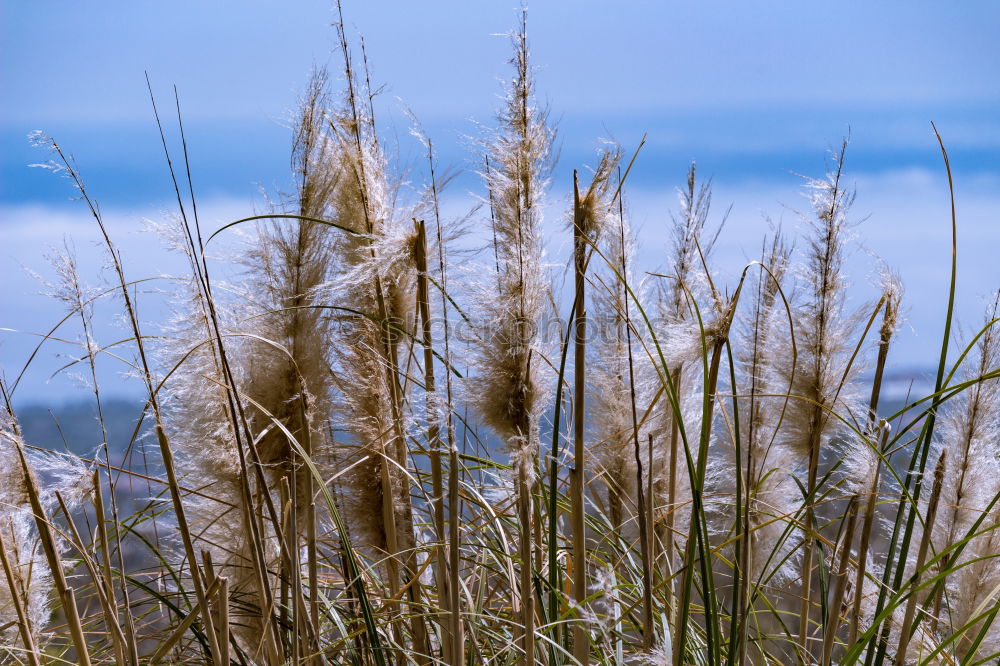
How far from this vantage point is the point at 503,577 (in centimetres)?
180

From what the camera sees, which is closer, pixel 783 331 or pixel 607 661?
pixel 607 661

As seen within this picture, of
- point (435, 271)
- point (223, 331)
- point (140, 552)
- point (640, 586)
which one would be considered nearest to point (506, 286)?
point (435, 271)

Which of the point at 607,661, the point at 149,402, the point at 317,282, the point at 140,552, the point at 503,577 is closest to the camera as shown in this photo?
the point at 149,402

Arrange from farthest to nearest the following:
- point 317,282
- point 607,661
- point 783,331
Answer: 1. point 783,331
2. point 317,282
3. point 607,661

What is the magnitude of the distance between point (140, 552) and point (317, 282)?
1177 millimetres

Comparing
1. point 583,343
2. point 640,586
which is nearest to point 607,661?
point 640,586

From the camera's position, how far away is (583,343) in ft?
4.04

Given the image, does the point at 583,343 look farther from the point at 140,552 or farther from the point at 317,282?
the point at 140,552

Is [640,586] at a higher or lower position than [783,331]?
lower

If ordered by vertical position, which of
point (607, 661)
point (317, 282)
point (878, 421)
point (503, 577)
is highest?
point (317, 282)

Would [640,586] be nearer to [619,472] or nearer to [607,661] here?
[619,472]

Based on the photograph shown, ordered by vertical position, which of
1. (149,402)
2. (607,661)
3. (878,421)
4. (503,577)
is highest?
(149,402)

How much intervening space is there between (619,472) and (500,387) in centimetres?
63

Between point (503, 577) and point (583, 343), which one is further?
point (503, 577)
